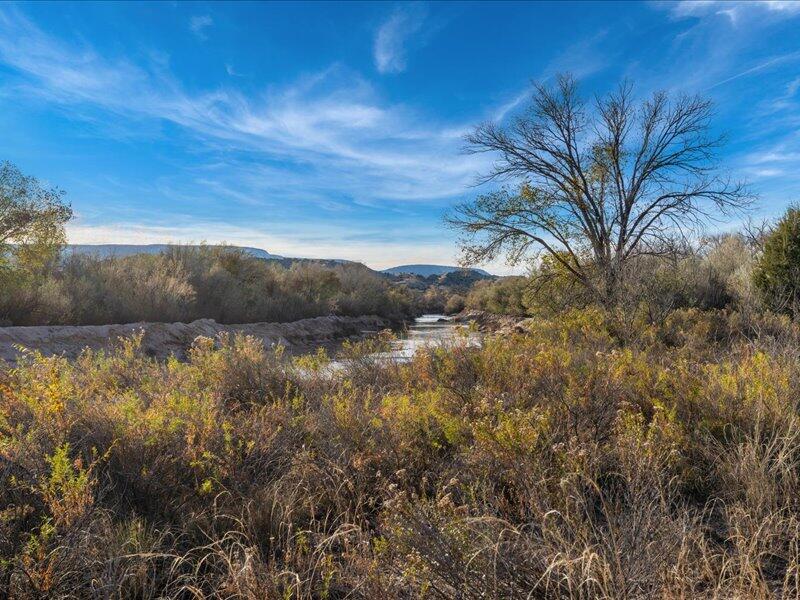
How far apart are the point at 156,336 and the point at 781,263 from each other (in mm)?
20178

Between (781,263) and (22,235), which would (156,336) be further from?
(781,263)

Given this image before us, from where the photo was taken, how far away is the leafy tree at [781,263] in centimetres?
1474

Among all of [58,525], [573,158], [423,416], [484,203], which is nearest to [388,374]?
[423,416]

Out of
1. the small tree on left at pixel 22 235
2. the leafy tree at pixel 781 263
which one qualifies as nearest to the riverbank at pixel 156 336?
the small tree on left at pixel 22 235

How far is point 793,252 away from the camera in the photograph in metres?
15.3

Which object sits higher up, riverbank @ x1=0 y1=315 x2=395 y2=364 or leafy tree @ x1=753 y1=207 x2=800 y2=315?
leafy tree @ x1=753 y1=207 x2=800 y2=315

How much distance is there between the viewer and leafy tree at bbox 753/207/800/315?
48.4 ft

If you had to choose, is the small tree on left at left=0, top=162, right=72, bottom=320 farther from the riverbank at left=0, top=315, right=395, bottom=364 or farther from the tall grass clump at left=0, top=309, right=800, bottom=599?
the tall grass clump at left=0, top=309, right=800, bottom=599

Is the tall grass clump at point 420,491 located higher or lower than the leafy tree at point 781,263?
lower

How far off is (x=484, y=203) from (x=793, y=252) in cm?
1050

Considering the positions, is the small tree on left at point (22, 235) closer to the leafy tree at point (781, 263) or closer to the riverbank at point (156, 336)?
the riverbank at point (156, 336)

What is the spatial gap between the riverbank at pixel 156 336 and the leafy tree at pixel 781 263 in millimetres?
16049

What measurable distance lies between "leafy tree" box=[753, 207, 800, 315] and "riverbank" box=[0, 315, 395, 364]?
1605 cm

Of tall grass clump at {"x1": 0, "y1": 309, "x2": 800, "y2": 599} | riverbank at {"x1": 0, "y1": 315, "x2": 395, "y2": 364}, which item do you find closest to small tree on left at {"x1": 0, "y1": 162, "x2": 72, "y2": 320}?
riverbank at {"x1": 0, "y1": 315, "x2": 395, "y2": 364}
